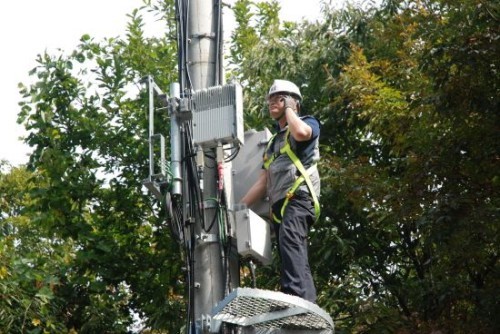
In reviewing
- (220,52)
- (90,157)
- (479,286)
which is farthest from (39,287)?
(220,52)

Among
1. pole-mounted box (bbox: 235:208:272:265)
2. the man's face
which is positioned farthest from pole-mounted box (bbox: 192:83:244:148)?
pole-mounted box (bbox: 235:208:272:265)

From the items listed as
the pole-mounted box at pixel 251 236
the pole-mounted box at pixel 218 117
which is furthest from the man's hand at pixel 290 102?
the pole-mounted box at pixel 251 236

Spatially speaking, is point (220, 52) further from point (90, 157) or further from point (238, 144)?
point (90, 157)

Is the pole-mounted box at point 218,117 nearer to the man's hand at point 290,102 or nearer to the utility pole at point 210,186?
the utility pole at point 210,186

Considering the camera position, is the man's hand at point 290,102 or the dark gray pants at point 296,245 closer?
the dark gray pants at point 296,245

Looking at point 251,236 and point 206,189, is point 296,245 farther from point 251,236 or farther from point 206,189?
point 206,189

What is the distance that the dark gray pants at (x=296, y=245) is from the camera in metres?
5.90

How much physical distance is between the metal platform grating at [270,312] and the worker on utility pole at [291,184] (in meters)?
0.28

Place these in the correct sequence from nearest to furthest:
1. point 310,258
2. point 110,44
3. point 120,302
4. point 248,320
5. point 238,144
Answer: point 248,320 → point 238,144 → point 310,258 → point 120,302 → point 110,44

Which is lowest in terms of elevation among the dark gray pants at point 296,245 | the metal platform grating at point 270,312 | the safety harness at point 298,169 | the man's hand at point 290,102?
the metal platform grating at point 270,312

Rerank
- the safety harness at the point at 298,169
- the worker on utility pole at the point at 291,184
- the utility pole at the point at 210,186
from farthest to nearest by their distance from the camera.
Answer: the safety harness at the point at 298,169
the worker on utility pole at the point at 291,184
the utility pole at the point at 210,186

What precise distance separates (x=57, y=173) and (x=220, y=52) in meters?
6.45

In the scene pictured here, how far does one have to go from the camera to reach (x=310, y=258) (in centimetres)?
1127

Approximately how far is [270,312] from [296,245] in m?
0.59
